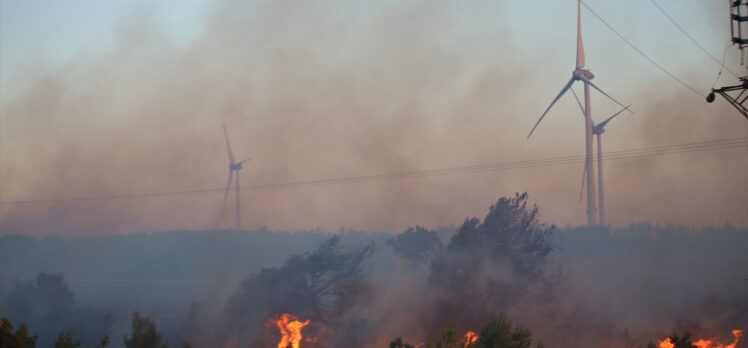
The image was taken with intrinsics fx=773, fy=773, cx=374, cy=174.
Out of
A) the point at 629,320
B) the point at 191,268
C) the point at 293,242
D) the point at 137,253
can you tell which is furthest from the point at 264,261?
the point at 629,320

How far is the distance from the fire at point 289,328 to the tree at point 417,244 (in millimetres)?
35727

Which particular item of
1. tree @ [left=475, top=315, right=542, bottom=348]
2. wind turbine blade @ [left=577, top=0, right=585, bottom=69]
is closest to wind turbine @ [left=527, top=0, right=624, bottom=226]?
wind turbine blade @ [left=577, top=0, right=585, bottom=69]

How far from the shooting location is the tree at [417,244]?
11112 cm

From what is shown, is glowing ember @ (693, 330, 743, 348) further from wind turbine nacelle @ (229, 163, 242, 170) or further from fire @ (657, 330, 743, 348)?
wind turbine nacelle @ (229, 163, 242, 170)

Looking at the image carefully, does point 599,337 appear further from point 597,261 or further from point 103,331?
point 103,331

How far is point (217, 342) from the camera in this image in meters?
78.3

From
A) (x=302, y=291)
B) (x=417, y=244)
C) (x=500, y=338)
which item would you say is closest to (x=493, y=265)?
(x=302, y=291)

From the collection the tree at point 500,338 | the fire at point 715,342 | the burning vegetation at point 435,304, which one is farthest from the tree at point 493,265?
the tree at point 500,338

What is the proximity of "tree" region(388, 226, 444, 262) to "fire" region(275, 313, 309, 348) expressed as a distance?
35.7 m

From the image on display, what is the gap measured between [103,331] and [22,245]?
77748 millimetres

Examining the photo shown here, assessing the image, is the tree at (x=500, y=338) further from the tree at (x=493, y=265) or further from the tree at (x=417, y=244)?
the tree at (x=417, y=244)

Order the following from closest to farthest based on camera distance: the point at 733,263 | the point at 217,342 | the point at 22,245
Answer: the point at 217,342 < the point at 733,263 < the point at 22,245

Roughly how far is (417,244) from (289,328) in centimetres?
4065

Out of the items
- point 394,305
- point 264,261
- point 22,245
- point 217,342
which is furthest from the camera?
point 22,245
